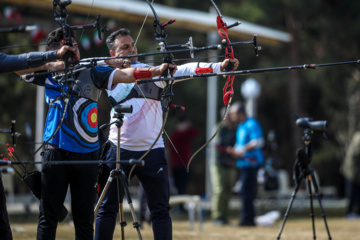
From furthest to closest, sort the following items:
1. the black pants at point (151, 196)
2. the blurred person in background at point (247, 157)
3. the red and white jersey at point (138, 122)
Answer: the blurred person in background at point (247, 157)
the red and white jersey at point (138, 122)
the black pants at point (151, 196)

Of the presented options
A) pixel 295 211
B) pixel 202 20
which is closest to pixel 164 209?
pixel 202 20

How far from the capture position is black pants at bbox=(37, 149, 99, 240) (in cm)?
474

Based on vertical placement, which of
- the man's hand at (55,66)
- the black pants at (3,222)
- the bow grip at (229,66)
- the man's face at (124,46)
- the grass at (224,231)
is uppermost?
the man's face at (124,46)

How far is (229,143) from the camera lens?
11031 mm

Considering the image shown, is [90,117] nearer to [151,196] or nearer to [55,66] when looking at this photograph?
[55,66]

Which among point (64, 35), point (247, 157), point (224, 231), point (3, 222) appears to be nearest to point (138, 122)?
point (64, 35)

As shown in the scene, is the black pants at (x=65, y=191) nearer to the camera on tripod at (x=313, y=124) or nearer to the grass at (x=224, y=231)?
the grass at (x=224, y=231)

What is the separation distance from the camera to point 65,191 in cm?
482

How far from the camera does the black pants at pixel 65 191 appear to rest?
4.74m

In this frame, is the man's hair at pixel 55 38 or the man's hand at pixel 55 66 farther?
the man's hair at pixel 55 38

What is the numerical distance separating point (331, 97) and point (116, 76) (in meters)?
22.0

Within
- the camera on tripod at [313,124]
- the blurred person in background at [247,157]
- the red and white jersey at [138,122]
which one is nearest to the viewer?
the red and white jersey at [138,122]

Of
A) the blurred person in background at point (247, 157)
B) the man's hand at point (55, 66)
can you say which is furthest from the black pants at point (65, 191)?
the blurred person in background at point (247, 157)

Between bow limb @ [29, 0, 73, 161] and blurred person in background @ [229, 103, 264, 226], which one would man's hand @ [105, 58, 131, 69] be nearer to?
bow limb @ [29, 0, 73, 161]
